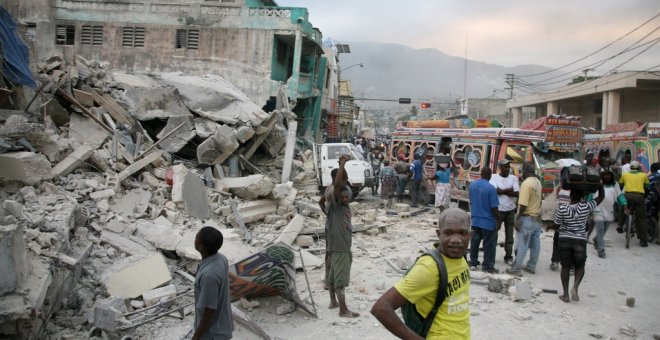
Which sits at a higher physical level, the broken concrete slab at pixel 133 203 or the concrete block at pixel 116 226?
the broken concrete slab at pixel 133 203

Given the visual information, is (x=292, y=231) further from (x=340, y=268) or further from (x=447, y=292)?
(x=447, y=292)

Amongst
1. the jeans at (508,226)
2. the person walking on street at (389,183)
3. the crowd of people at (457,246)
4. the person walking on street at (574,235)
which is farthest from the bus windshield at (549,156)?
the person walking on street at (574,235)

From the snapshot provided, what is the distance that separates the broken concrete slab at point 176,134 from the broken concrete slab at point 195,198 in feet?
8.46

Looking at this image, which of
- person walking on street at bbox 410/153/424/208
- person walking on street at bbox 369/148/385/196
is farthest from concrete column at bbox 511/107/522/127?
person walking on street at bbox 410/153/424/208

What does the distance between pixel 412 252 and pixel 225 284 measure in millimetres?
6196

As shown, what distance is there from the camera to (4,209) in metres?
5.79

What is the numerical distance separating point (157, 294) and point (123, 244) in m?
1.45

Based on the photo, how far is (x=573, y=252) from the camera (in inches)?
252

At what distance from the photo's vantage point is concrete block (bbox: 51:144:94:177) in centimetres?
871

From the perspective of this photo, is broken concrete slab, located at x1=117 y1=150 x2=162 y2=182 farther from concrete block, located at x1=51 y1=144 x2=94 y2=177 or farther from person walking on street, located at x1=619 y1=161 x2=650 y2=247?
person walking on street, located at x1=619 y1=161 x2=650 y2=247

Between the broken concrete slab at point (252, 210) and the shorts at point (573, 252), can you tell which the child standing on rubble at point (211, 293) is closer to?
the shorts at point (573, 252)

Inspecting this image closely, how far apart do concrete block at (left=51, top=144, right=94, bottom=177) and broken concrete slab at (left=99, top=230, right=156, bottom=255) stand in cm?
200

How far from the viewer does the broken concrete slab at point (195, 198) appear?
957 centimetres

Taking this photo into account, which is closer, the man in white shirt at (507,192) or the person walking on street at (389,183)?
the man in white shirt at (507,192)
